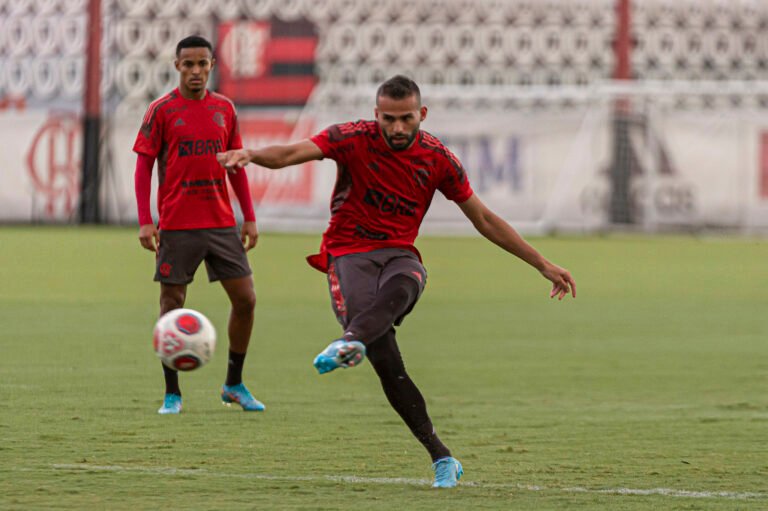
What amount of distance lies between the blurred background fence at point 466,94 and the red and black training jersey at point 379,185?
2410 cm

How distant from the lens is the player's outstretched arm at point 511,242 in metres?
7.04

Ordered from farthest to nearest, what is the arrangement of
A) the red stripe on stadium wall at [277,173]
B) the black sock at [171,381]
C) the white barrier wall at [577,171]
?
1. the red stripe on stadium wall at [277,173]
2. the white barrier wall at [577,171]
3. the black sock at [171,381]

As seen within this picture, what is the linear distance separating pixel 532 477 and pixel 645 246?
71.0 feet

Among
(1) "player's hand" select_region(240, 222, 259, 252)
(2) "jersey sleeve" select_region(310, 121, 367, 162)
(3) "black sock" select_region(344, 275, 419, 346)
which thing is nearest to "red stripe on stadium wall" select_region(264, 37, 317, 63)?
(1) "player's hand" select_region(240, 222, 259, 252)

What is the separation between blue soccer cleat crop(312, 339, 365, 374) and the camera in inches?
241

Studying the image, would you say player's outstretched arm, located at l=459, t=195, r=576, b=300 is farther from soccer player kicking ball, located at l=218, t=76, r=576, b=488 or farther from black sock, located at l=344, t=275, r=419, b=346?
black sock, located at l=344, t=275, r=419, b=346

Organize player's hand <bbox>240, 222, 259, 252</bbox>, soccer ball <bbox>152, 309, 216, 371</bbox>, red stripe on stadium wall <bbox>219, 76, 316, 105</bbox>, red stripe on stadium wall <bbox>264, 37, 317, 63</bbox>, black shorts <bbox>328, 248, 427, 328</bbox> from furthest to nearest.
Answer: red stripe on stadium wall <bbox>264, 37, 317, 63</bbox>
red stripe on stadium wall <bbox>219, 76, 316, 105</bbox>
player's hand <bbox>240, 222, 259, 252</bbox>
soccer ball <bbox>152, 309, 216, 371</bbox>
black shorts <bbox>328, 248, 427, 328</bbox>

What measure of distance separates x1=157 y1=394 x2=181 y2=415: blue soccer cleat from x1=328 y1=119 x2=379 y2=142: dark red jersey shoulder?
8.03ft

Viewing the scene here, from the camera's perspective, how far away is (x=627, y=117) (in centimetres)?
3294

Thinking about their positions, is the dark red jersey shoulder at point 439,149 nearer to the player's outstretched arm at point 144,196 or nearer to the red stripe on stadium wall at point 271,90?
the player's outstretched arm at point 144,196

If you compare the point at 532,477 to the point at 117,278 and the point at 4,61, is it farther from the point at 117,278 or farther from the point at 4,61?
the point at 4,61

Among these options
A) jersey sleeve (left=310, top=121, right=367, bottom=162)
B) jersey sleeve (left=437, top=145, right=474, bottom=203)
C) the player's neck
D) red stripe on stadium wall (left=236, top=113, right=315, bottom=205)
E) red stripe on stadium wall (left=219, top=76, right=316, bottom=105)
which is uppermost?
the player's neck

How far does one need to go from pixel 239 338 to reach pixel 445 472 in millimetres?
2784

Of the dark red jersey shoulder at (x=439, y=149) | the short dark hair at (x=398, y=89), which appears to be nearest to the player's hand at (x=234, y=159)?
the short dark hair at (x=398, y=89)
